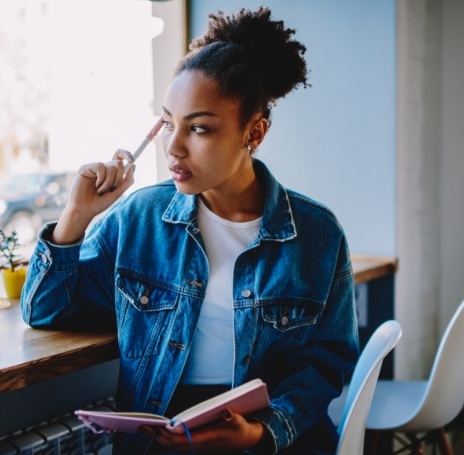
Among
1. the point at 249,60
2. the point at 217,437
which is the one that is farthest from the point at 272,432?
the point at 249,60

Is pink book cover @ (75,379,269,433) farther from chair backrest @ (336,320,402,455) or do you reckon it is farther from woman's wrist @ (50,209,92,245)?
woman's wrist @ (50,209,92,245)

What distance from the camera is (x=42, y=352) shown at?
4.10 ft

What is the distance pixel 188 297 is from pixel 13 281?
24.3 inches

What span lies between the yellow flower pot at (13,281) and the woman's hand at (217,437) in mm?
777

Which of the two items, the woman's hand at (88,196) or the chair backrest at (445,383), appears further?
the chair backrest at (445,383)

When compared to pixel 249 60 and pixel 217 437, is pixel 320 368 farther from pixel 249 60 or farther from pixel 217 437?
pixel 249 60

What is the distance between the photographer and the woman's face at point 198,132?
1.30m

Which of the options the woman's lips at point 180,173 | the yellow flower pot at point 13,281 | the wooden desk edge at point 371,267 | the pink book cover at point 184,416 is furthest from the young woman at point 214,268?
the wooden desk edge at point 371,267

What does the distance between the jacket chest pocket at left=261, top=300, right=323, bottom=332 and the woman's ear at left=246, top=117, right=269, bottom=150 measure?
0.33m

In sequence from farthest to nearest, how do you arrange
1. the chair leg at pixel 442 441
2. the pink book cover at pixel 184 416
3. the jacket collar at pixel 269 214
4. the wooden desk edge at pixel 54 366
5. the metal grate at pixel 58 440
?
the chair leg at pixel 442 441 → the metal grate at pixel 58 440 → the jacket collar at pixel 269 214 → the wooden desk edge at pixel 54 366 → the pink book cover at pixel 184 416

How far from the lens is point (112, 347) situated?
1366 mm

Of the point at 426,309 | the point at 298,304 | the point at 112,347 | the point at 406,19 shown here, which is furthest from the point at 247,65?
the point at 426,309

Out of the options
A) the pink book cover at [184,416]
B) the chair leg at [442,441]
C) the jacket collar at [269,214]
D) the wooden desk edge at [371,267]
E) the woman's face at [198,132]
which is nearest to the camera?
the pink book cover at [184,416]

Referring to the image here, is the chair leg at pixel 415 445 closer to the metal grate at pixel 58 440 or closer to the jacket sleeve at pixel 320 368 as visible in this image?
the jacket sleeve at pixel 320 368
